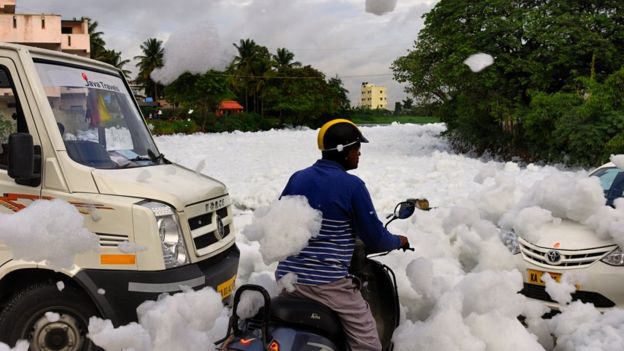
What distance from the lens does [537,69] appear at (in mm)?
22203

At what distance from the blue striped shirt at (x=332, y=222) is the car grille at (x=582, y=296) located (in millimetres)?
2982

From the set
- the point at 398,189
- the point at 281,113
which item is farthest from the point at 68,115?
the point at 281,113

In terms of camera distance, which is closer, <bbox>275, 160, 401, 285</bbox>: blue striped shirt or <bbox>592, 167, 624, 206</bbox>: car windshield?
<bbox>275, 160, 401, 285</bbox>: blue striped shirt

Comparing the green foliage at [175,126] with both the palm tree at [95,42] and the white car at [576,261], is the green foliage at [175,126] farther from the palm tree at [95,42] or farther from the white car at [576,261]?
the white car at [576,261]

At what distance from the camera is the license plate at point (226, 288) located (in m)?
4.79

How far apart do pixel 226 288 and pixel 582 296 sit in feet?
10.6

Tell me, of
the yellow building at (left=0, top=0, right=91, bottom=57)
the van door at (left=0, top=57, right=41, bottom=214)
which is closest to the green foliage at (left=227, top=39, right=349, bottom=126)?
the yellow building at (left=0, top=0, right=91, bottom=57)

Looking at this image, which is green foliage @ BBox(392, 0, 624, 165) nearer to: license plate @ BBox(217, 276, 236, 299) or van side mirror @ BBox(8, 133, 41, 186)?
license plate @ BBox(217, 276, 236, 299)

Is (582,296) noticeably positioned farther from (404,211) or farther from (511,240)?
(404,211)

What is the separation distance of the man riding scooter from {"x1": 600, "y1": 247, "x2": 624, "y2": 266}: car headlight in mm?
3082

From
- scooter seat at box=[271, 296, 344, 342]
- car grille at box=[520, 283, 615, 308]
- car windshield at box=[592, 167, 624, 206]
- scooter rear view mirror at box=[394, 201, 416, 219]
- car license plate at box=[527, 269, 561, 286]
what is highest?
scooter rear view mirror at box=[394, 201, 416, 219]

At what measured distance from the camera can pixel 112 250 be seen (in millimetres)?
Answer: 4207

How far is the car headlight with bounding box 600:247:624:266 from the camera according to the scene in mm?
5367

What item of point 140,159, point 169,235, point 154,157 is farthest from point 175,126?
point 169,235
